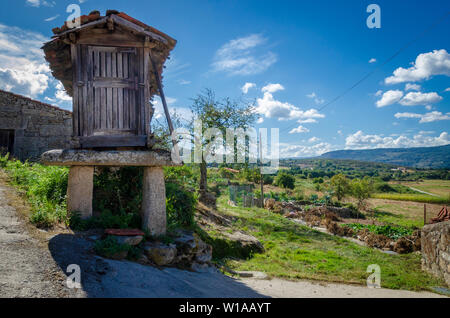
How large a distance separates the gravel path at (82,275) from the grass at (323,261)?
6.48 feet

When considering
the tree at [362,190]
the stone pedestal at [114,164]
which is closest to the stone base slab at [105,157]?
the stone pedestal at [114,164]

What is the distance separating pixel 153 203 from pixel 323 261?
6.56m

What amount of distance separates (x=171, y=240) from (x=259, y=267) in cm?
327

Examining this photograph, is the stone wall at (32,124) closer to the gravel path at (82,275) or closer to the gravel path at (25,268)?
the gravel path at (82,275)

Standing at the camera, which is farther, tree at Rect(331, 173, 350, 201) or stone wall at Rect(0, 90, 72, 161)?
tree at Rect(331, 173, 350, 201)

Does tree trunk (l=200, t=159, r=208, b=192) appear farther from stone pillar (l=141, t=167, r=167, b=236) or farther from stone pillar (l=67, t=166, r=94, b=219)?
stone pillar (l=67, t=166, r=94, b=219)

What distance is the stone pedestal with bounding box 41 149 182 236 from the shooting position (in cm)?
539

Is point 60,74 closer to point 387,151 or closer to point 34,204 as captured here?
point 34,204

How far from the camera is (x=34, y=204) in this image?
6.34 m

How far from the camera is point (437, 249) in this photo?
9.06 meters

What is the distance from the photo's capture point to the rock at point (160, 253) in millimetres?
5312

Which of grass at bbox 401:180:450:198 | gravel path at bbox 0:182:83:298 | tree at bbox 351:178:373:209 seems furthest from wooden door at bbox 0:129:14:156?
grass at bbox 401:180:450:198

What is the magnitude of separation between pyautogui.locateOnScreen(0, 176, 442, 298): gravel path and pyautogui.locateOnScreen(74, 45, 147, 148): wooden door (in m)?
1.97
